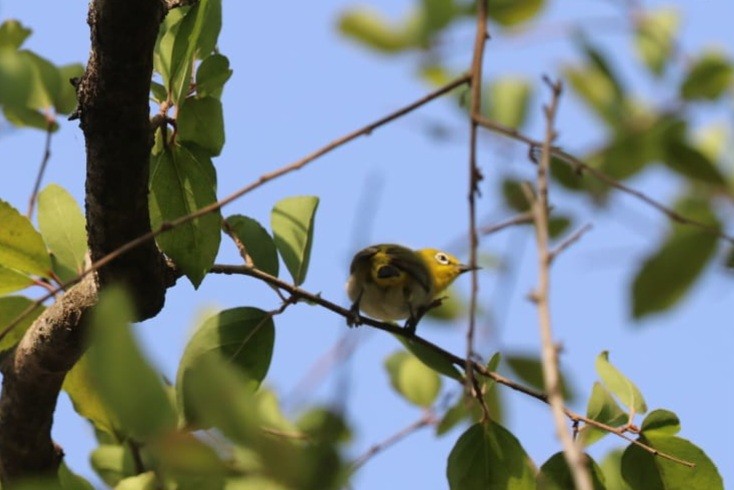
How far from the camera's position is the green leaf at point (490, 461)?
8.35 feet

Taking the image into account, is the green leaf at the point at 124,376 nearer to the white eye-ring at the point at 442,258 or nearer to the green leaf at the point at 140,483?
the green leaf at the point at 140,483

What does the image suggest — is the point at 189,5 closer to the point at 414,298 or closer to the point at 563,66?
the point at 563,66

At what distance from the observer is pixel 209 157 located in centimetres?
253

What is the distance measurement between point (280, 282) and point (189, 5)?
0.72 meters

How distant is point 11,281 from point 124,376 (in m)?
2.14

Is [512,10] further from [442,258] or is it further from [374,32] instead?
[442,258]

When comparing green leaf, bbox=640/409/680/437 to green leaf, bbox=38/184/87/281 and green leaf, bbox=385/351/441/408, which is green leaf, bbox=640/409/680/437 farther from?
green leaf, bbox=38/184/87/281

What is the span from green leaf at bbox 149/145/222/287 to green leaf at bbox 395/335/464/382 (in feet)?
1.85

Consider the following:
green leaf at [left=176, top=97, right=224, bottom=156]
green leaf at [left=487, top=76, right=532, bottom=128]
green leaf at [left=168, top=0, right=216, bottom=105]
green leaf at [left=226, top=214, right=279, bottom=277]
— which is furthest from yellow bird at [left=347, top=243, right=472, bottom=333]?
green leaf at [left=487, top=76, right=532, bottom=128]

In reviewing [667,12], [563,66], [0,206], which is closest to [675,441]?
[667,12]

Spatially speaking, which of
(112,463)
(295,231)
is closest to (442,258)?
(112,463)

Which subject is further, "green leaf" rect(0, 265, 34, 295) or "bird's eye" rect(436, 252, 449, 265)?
"bird's eye" rect(436, 252, 449, 265)

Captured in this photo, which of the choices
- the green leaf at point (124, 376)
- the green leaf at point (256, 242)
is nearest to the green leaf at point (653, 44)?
the green leaf at point (124, 376)

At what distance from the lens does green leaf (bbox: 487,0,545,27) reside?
1442mm
